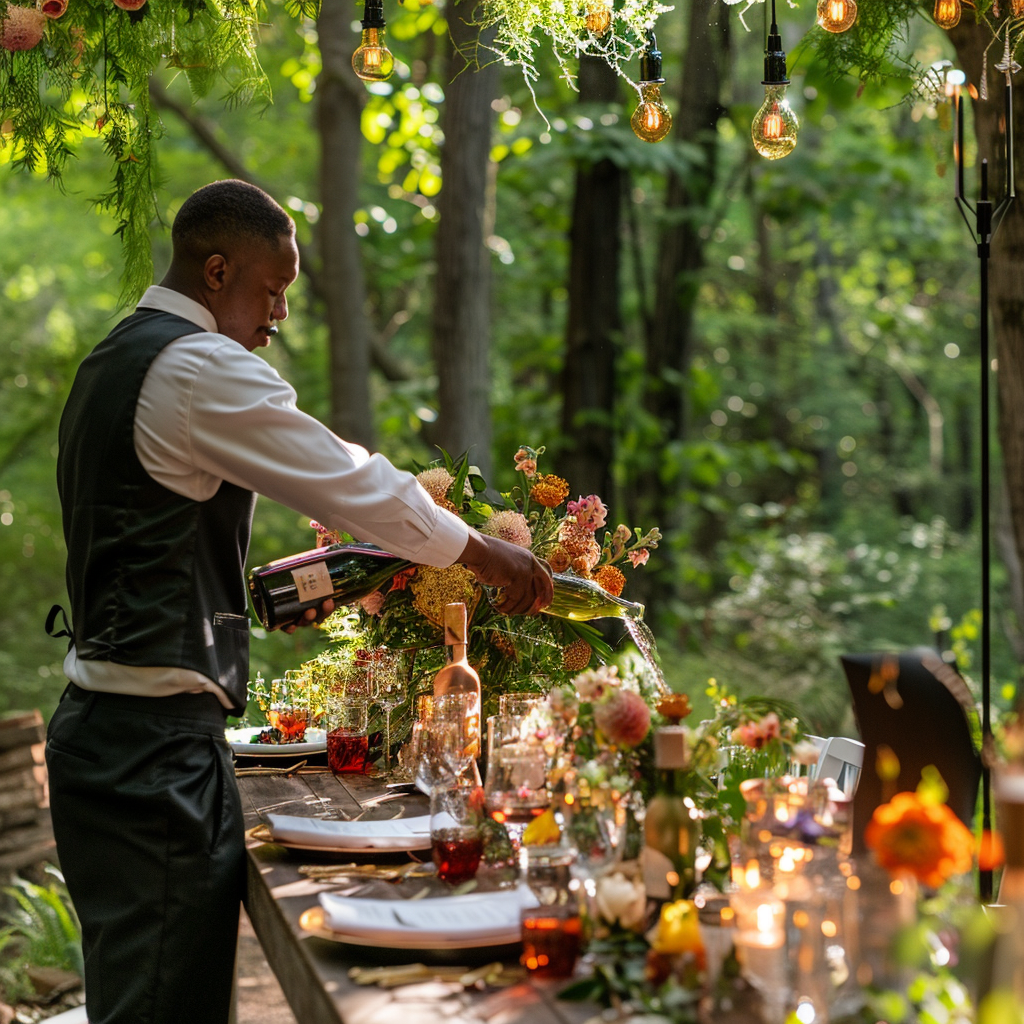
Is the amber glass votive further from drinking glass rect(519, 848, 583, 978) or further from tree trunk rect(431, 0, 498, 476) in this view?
tree trunk rect(431, 0, 498, 476)

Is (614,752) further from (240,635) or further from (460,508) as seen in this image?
(460,508)

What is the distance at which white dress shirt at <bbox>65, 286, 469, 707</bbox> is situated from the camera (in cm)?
165

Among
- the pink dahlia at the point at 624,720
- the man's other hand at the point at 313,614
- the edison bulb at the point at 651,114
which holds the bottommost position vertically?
the pink dahlia at the point at 624,720

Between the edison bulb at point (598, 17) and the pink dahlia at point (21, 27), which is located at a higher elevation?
the pink dahlia at point (21, 27)

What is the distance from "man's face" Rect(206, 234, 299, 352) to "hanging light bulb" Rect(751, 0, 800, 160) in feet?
3.01

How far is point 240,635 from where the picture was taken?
5.84 feet

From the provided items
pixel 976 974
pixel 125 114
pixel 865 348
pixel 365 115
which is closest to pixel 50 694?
pixel 365 115

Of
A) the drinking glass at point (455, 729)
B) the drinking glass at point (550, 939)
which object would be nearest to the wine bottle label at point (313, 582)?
the drinking glass at point (455, 729)

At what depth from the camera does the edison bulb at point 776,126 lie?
2064 millimetres

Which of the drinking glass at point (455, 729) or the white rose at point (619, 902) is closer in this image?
the white rose at point (619, 902)

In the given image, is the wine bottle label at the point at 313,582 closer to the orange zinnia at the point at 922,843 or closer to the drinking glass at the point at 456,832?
the drinking glass at the point at 456,832

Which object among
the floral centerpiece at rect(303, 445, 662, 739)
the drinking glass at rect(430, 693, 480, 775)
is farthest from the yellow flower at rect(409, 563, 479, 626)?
the drinking glass at rect(430, 693, 480, 775)

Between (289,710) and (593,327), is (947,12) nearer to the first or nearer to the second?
(289,710)

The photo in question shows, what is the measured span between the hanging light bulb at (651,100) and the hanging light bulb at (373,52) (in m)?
0.51
